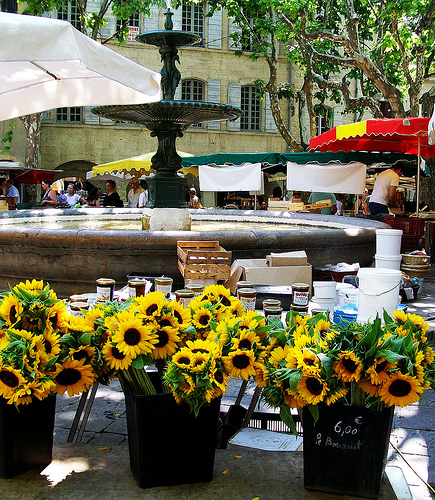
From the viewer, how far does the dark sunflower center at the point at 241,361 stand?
2.62 m

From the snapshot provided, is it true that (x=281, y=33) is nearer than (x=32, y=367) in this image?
No

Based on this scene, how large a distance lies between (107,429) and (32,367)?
1429mm

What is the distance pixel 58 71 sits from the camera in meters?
5.95

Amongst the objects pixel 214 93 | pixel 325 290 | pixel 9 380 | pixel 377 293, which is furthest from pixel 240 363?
pixel 214 93

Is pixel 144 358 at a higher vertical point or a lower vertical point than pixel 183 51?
lower

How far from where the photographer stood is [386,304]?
379 centimetres

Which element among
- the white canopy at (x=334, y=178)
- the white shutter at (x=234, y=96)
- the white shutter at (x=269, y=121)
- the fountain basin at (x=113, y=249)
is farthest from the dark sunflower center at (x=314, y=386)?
the white shutter at (x=269, y=121)

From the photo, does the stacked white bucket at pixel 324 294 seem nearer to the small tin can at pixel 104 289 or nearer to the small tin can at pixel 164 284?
the small tin can at pixel 164 284

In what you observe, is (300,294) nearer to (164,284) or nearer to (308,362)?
(164,284)

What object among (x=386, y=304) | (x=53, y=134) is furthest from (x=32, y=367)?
(x=53, y=134)

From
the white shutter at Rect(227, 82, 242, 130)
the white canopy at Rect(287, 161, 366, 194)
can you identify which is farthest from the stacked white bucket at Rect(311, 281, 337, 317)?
the white shutter at Rect(227, 82, 242, 130)

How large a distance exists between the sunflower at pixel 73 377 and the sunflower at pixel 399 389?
1198mm

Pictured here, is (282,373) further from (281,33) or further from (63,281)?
(281,33)

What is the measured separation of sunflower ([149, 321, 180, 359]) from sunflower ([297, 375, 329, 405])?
568mm
